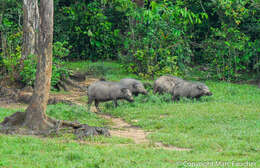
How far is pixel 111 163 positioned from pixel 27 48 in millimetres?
10465

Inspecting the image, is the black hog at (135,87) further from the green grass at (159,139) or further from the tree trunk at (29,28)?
the tree trunk at (29,28)

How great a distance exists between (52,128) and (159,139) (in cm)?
238

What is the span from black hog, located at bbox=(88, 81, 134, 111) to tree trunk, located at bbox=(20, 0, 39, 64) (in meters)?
4.15

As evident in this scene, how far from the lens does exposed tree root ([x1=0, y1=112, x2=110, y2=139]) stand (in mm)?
9648

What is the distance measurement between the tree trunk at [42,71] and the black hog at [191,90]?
21.2 feet

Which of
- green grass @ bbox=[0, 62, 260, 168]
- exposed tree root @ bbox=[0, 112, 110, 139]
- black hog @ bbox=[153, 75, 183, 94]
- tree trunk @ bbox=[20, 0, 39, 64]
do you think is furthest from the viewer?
tree trunk @ bbox=[20, 0, 39, 64]

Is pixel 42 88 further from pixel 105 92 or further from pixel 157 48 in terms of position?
pixel 157 48

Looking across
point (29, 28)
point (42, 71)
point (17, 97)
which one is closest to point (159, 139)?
point (42, 71)

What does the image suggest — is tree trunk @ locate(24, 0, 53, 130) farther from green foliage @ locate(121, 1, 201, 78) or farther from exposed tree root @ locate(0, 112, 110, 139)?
green foliage @ locate(121, 1, 201, 78)

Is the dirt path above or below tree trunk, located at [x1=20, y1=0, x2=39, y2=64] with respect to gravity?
below

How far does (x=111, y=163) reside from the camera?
24.3 feet

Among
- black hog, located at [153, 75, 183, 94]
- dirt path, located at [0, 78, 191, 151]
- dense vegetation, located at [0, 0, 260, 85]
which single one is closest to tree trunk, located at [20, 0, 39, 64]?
dense vegetation, located at [0, 0, 260, 85]

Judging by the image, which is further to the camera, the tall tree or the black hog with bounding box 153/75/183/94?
the black hog with bounding box 153/75/183/94

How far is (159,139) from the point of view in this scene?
967 centimetres
